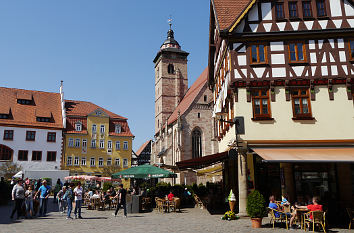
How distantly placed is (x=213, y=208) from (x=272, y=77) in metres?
8.63

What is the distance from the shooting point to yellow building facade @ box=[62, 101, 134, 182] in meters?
40.7

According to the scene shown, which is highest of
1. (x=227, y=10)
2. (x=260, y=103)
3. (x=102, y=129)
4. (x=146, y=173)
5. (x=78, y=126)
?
(x=227, y=10)

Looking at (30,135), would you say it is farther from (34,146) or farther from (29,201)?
(29,201)

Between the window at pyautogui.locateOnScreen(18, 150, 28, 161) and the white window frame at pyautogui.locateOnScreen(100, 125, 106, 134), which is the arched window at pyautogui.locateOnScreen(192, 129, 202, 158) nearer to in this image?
the white window frame at pyautogui.locateOnScreen(100, 125, 106, 134)

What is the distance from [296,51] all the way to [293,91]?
1.98 meters

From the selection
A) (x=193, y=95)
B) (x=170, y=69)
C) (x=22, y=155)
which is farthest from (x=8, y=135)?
(x=170, y=69)

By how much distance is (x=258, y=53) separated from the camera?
594 inches

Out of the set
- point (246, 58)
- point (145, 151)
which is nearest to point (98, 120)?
point (246, 58)

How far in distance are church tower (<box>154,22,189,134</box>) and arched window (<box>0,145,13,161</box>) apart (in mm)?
24993

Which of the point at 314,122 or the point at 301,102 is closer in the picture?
the point at 314,122

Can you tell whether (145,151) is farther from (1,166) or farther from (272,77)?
(272,77)

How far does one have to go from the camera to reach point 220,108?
19.2m

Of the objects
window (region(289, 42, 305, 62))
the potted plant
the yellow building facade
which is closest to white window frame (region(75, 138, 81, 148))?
the yellow building facade

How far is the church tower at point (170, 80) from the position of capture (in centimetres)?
5553
